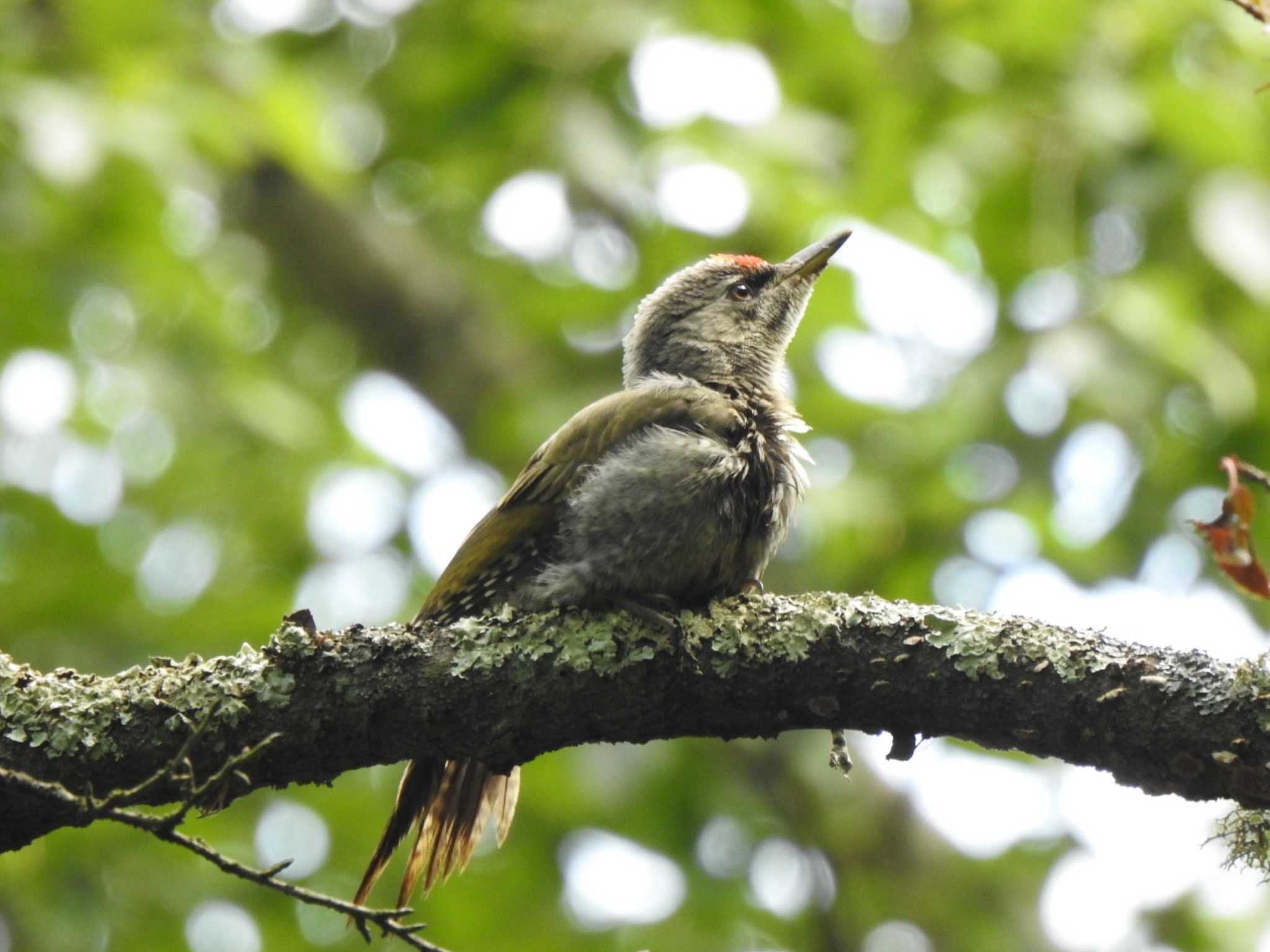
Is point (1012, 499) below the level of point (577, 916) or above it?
above

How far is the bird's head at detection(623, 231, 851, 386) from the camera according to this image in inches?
173

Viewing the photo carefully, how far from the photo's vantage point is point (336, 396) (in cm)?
789

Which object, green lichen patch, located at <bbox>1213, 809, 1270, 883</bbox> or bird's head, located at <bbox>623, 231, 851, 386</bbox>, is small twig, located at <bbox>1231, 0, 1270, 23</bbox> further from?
bird's head, located at <bbox>623, 231, 851, 386</bbox>

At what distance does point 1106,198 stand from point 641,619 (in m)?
2.83

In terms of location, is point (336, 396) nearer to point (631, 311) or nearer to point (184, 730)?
point (631, 311)

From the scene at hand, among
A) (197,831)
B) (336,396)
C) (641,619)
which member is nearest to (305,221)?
(336,396)

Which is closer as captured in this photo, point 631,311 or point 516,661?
point 516,661

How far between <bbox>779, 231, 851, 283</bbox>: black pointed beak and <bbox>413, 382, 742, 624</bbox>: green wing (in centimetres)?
118

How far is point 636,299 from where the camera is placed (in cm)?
555

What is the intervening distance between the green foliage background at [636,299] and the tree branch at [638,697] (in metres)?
2.08

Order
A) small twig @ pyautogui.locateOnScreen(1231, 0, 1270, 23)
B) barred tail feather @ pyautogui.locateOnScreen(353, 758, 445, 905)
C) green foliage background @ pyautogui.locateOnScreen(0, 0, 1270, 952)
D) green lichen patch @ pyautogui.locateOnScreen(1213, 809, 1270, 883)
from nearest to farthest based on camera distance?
small twig @ pyautogui.locateOnScreen(1231, 0, 1270, 23), green lichen patch @ pyautogui.locateOnScreen(1213, 809, 1270, 883), barred tail feather @ pyautogui.locateOnScreen(353, 758, 445, 905), green foliage background @ pyautogui.locateOnScreen(0, 0, 1270, 952)

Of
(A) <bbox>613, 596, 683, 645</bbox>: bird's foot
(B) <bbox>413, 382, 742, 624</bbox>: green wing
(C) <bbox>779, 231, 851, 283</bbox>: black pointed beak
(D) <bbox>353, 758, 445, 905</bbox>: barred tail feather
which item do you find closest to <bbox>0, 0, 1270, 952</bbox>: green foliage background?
(C) <bbox>779, 231, 851, 283</bbox>: black pointed beak

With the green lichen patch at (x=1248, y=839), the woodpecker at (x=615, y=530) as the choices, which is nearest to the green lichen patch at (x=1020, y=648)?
the green lichen patch at (x=1248, y=839)

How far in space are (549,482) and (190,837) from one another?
5.22 ft
